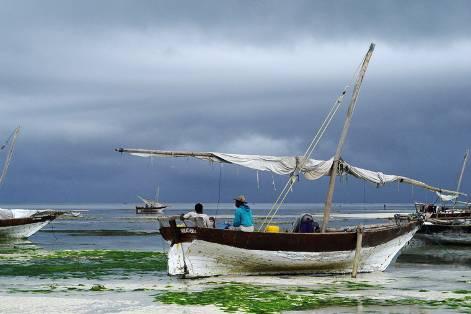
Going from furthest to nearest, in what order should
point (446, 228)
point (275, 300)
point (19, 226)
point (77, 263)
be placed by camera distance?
point (19, 226) < point (446, 228) < point (77, 263) < point (275, 300)

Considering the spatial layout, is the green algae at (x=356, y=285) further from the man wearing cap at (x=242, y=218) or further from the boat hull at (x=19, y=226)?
the boat hull at (x=19, y=226)

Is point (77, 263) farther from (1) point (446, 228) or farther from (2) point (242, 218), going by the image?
(1) point (446, 228)

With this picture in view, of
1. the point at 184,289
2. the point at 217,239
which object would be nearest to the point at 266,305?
the point at 184,289

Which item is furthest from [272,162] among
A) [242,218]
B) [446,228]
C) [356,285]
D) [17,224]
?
[17,224]

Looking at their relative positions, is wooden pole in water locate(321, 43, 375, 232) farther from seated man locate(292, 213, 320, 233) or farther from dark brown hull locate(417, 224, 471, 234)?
dark brown hull locate(417, 224, 471, 234)

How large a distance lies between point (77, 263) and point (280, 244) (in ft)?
30.5

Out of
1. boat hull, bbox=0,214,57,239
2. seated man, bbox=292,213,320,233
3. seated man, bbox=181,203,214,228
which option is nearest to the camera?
seated man, bbox=181,203,214,228

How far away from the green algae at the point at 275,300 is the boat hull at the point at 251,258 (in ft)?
8.11

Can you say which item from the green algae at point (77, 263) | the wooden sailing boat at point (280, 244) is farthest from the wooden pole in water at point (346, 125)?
the green algae at point (77, 263)

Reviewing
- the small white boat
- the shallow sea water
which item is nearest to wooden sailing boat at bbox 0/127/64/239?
the small white boat

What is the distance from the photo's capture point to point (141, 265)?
25.7 meters

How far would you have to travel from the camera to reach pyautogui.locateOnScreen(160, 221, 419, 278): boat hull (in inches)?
787

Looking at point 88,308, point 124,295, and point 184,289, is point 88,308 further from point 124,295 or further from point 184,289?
point 184,289

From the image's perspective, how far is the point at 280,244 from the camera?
2059 centimetres
